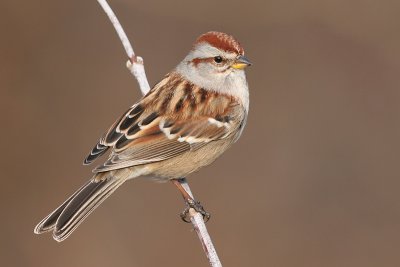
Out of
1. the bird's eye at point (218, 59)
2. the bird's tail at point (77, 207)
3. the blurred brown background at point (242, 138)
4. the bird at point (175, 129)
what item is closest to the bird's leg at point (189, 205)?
the bird at point (175, 129)

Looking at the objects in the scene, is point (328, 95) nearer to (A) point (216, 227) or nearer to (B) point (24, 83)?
(A) point (216, 227)

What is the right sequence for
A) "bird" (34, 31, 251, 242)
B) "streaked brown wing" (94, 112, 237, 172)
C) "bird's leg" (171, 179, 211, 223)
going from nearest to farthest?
"bird" (34, 31, 251, 242), "streaked brown wing" (94, 112, 237, 172), "bird's leg" (171, 179, 211, 223)

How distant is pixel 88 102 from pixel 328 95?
277cm

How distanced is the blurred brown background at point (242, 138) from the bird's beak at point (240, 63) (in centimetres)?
274

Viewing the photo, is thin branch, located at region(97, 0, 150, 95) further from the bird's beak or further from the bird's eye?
the bird's beak

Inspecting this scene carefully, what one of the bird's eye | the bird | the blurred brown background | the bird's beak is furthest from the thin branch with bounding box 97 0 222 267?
the blurred brown background

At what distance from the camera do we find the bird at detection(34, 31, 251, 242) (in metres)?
5.18

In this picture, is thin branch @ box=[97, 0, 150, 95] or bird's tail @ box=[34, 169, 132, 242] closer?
bird's tail @ box=[34, 169, 132, 242]

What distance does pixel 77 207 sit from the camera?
16.7 ft

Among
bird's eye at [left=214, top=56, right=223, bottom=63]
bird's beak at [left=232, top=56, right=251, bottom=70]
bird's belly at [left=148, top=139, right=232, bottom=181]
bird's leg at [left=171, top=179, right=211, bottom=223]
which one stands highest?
bird's eye at [left=214, top=56, right=223, bottom=63]

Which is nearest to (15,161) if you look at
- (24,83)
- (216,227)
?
(24,83)

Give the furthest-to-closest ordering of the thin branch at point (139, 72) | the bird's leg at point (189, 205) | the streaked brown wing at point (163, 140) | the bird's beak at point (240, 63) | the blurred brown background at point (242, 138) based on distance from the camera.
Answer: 1. the blurred brown background at point (242, 138)
2. the bird's beak at point (240, 63)
3. the bird's leg at point (189, 205)
4. the streaked brown wing at point (163, 140)
5. the thin branch at point (139, 72)

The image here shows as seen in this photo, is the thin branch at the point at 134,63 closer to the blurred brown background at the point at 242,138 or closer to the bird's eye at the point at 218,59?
the bird's eye at the point at 218,59

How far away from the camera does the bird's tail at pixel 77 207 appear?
5.04m
